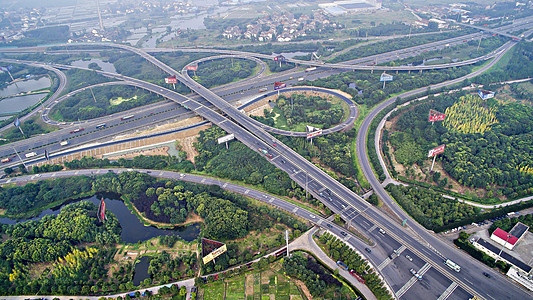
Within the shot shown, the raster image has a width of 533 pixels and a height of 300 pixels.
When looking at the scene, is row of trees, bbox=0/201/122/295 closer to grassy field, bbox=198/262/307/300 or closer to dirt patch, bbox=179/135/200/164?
grassy field, bbox=198/262/307/300

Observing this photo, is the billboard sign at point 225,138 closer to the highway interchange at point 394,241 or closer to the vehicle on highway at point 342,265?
the highway interchange at point 394,241

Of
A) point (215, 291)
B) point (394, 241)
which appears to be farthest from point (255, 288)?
point (394, 241)

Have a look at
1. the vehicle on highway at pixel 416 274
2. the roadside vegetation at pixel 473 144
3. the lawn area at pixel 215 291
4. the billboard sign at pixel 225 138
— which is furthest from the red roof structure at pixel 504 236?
the billboard sign at pixel 225 138

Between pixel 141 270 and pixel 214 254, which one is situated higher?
pixel 214 254

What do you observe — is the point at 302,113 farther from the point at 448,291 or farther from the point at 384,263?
the point at 448,291

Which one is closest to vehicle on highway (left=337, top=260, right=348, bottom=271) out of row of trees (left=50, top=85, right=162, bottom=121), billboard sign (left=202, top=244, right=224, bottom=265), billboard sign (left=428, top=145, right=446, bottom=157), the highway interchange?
the highway interchange
